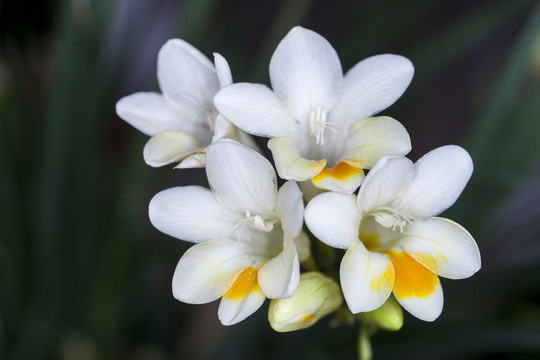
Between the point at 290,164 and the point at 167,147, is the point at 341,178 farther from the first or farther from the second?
the point at 167,147

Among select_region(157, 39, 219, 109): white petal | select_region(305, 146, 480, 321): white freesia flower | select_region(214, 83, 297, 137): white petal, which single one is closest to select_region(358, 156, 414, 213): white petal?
select_region(305, 146, 480, 321): white freesia flower

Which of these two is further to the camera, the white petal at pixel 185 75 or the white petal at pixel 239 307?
the white petal at pixel 185 75

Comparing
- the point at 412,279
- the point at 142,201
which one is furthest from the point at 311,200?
the point at 142,201

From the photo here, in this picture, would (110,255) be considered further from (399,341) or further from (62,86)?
(399,341)

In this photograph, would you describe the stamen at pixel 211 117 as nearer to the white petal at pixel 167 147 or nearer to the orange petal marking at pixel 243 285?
the white petal at pixel 167 147

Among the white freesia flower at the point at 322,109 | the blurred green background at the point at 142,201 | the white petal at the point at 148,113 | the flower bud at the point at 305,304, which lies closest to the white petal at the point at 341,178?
the white freesia flower at the point at 322,109

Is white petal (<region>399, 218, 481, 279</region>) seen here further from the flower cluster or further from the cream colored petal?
the cream colored petal
